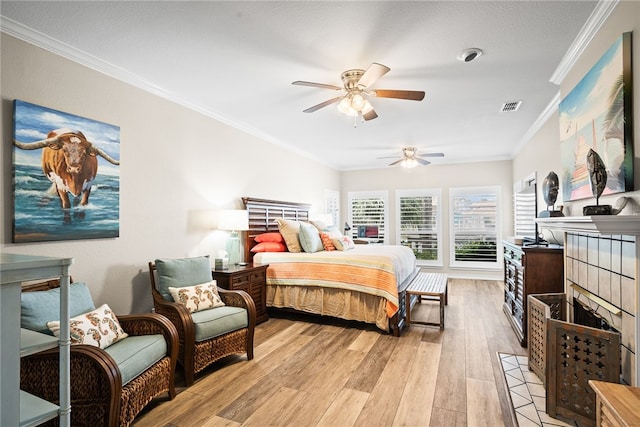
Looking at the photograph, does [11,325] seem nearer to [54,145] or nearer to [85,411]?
[85,411]

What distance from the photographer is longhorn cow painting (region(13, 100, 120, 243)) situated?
92.3 inches

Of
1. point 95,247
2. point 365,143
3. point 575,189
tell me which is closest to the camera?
point 575,189

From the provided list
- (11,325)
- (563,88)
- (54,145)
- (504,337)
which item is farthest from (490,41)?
(54,145)

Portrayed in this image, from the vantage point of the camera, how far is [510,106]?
390 centimetres

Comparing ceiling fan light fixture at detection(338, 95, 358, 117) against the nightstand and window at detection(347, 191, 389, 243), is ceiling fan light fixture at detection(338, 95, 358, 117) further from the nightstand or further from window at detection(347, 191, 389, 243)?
window at detection(347, 191, 389, 243)

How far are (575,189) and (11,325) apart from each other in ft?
11.7

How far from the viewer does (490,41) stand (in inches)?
97.3

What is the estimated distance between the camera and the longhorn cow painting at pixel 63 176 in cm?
234

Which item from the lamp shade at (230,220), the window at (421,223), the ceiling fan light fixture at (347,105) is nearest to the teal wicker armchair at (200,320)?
the lamp shade at (230,220)

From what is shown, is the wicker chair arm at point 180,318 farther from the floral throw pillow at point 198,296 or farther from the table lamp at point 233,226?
the table lamp at point 233,226

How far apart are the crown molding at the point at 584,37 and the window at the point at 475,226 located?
4.25m

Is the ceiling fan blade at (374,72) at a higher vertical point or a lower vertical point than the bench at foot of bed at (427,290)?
higher

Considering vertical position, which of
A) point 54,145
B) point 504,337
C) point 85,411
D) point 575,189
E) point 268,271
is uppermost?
point 54,145

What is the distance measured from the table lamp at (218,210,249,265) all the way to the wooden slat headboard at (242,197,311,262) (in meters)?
0.45
